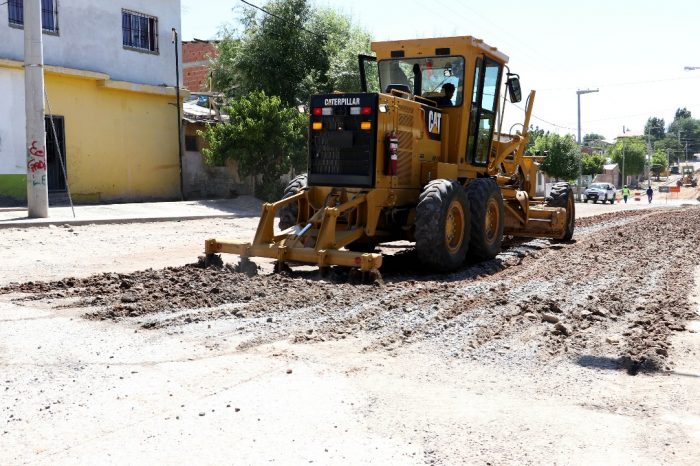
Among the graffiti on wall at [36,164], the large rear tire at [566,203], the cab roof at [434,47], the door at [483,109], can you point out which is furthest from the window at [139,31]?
the door at [483,109]

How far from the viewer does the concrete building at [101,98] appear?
19859mm

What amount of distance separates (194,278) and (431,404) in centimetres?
478

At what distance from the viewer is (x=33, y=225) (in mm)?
15328

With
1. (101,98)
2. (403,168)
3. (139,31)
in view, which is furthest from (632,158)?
(403,168)

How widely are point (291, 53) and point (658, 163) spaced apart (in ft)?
352

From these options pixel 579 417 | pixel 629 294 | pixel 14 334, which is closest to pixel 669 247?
pixel 629 294

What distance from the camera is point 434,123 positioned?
1161 centimetres

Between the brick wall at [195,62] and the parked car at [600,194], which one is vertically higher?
the brick wall at [195,62]

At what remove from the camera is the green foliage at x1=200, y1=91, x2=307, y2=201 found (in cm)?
2323

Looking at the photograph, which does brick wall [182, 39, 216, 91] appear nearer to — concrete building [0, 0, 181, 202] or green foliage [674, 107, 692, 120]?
concrete building [0, 0, 181, 202]

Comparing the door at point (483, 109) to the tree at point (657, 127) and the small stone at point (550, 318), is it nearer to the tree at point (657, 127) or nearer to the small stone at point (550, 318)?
the small stone at point (550, 318)

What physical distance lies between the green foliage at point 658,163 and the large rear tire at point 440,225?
118 meters

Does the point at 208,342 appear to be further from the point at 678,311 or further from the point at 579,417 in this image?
the point at 678,311

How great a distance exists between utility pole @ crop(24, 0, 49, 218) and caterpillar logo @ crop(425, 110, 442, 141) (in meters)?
9.28
